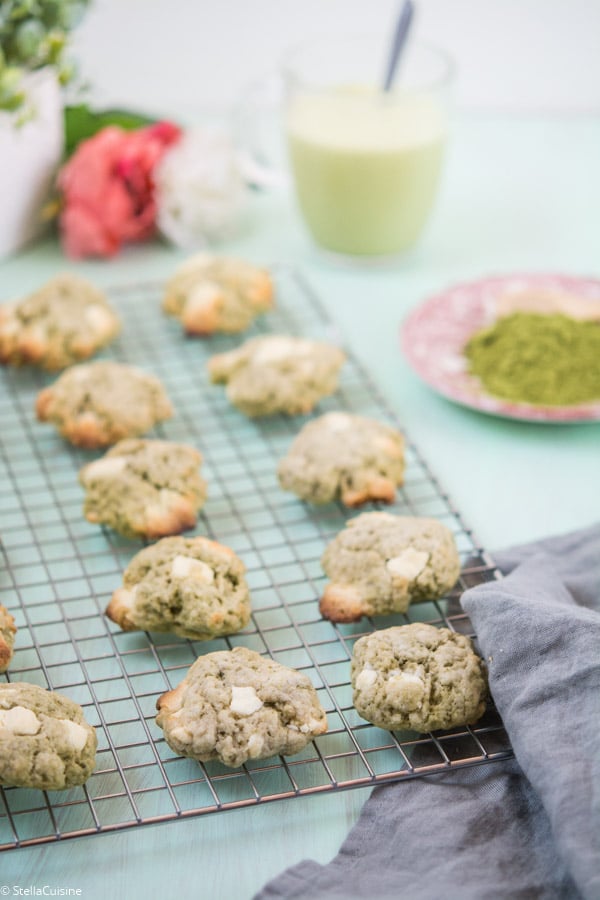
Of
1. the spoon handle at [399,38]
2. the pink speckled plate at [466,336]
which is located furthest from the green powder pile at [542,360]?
the spoon handle at [399,38]

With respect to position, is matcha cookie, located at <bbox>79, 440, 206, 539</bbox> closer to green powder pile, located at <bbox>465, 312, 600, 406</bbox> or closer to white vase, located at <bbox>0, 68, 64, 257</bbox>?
green powder pile, located at <bbox>465, 312, 600, 406</bbox>

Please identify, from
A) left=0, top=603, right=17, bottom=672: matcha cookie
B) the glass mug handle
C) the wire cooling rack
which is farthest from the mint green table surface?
left=0, top=603, right=17, bottom=672: matcha cookie

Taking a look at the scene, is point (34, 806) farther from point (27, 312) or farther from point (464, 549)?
point (27, 312)

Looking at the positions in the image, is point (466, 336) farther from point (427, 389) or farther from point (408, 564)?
point (408, 564)

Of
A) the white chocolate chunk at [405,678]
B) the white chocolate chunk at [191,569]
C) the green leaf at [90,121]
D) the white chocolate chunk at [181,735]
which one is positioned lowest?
the white chocolate chunk at [191,569]

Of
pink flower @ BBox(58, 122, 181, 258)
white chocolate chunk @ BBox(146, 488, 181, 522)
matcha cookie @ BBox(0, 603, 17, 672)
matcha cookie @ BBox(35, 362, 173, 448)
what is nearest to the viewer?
matcha cookie @ BBox(0, 603, 17, 672)

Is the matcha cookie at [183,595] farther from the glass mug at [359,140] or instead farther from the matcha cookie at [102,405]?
the glass mug at [359,140]
